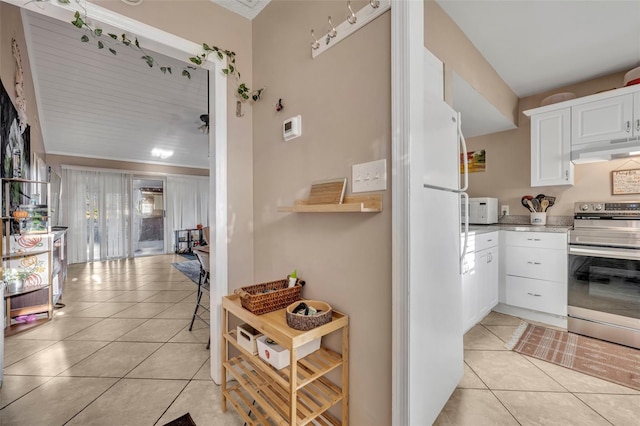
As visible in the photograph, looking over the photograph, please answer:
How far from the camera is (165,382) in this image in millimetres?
1788

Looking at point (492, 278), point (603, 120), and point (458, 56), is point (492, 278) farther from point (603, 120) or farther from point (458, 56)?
point (458, 56)

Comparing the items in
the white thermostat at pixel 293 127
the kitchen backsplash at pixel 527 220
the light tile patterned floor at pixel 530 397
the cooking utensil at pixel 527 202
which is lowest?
the light tile patterned floor at pixel 530 397

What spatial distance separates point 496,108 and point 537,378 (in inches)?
96.0

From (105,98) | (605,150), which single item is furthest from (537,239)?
(105,98)

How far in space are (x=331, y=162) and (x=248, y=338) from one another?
1.02 metres

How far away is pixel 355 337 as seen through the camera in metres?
1.25

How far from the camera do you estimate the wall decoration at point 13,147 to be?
6.72ft

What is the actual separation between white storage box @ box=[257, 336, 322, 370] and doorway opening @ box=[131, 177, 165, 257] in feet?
22.2

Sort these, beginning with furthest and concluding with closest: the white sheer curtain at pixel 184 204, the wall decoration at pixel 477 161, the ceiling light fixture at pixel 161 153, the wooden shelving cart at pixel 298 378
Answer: the white sheer curtain at pixel 184 204
the ceiling light fixture at pixel 161 153
the wall decoration at pixel 477 161
the wooden shelving cart at pixel 298 378

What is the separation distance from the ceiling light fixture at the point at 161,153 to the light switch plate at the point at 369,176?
20.1 ft

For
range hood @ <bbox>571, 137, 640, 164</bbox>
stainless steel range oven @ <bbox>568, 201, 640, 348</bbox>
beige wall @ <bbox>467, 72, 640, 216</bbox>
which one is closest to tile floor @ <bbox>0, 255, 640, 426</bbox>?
stainless steel range oven @ <bbox>568, 201, 640, 348</bbox>

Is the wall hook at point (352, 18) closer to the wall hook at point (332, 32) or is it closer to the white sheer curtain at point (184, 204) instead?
the wall hook at point (332, 32)

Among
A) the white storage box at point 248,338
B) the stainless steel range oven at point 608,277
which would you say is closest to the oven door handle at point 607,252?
the stainless steel range oven at point 608,277

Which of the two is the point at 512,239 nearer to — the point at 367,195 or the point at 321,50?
the point at 367,195
